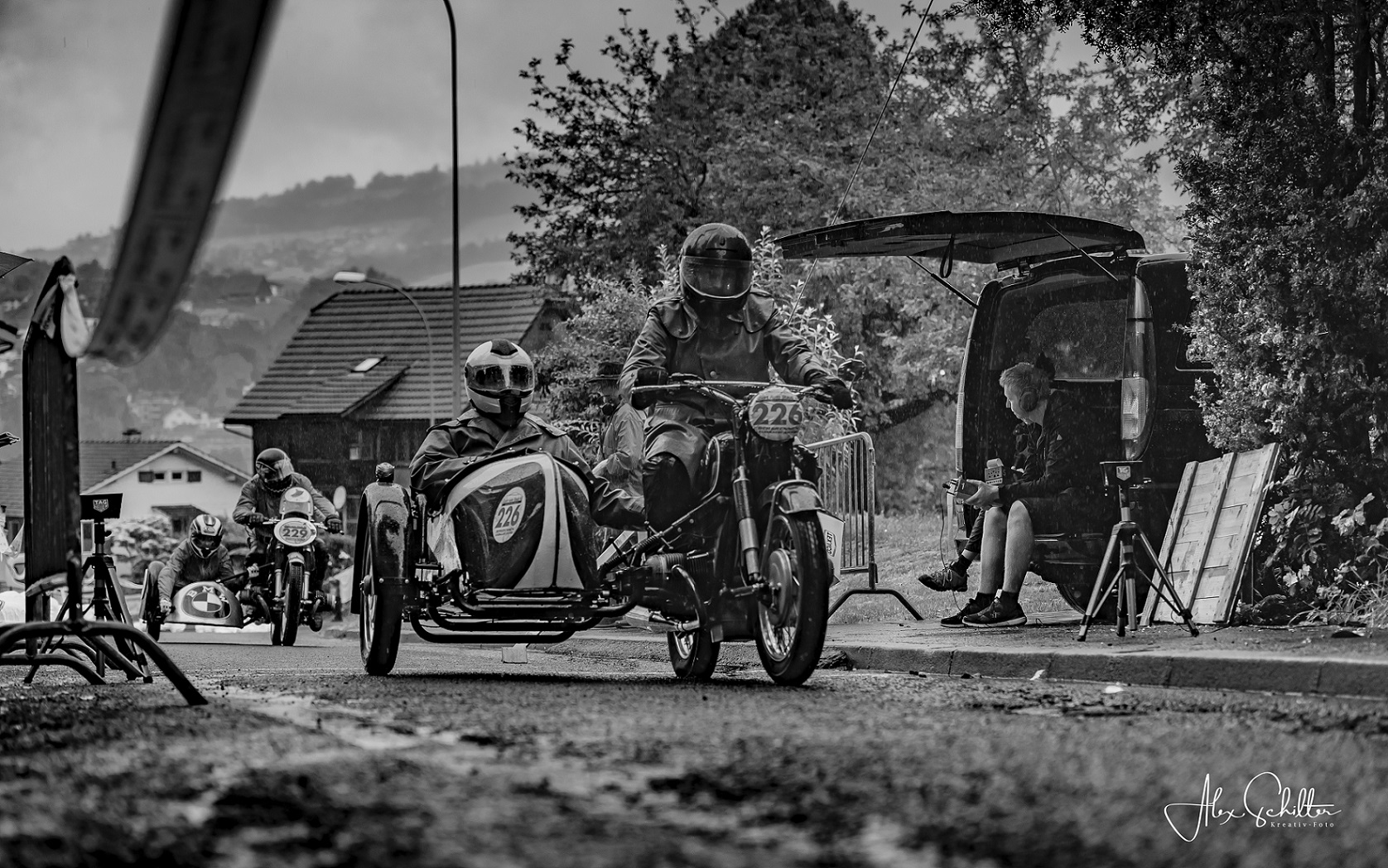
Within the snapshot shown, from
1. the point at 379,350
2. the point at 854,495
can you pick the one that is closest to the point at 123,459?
the point at 379,350

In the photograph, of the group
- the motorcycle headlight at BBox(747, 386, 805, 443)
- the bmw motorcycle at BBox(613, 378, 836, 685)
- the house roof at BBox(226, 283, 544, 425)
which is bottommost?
the bmw motorcycle at BBox(613, 378, 836, 685)

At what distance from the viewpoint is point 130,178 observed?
12.7 ft

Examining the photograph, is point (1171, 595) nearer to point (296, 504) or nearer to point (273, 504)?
point (296, 504)

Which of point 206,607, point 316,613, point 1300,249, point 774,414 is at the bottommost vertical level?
point 316,613

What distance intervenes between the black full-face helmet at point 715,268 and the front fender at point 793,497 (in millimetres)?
1306

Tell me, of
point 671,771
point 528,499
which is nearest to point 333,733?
point 671,771

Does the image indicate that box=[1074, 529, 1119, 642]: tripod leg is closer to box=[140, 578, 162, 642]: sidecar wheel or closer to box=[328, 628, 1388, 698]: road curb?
box=[328, 628, 1388, 698]: road curb

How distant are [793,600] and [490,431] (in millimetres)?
2416

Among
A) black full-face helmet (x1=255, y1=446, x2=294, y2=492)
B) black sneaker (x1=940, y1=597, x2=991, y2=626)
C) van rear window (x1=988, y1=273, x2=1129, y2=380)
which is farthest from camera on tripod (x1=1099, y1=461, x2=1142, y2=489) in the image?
black full-face helmet (x1=255, y1=446, x2=294, y2=492)

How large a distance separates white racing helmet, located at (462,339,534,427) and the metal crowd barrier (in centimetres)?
497

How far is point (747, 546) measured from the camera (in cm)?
777

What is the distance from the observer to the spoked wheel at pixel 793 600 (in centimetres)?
731

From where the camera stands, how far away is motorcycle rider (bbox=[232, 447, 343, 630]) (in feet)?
55.2

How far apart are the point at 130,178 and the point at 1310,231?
742 cm
